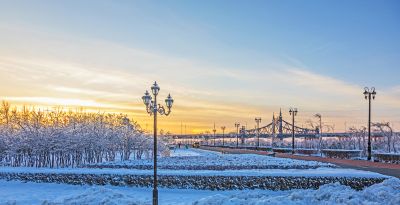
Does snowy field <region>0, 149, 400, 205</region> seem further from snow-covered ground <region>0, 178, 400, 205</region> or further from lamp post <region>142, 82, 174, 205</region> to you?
lamp post <region>142, 82, 174, 205</region>

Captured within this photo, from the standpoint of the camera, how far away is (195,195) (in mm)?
27562

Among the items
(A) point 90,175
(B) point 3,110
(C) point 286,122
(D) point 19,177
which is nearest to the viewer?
(A) point 90,175

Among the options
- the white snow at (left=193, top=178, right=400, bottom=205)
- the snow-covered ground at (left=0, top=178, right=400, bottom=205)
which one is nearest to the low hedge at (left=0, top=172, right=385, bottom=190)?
the snow-covered ground at (left=0, top=178, right=400, bottom=205)

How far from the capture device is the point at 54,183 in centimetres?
3278

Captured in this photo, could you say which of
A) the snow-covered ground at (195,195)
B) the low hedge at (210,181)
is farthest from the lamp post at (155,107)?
the low hedge at (210,181)

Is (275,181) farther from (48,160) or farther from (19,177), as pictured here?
(48,160)

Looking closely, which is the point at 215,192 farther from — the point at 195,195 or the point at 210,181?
the point at 195,195

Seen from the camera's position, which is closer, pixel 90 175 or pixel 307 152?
pixel 90 175

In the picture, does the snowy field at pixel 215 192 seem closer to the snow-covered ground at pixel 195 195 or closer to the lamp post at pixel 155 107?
the snow-covered ground at pixel 195 195

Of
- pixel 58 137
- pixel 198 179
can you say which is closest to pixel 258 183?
Answer: pixel 198 179

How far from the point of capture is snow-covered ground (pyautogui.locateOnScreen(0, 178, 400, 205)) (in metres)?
20.5

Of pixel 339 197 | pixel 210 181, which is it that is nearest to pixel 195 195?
pixel 210 181

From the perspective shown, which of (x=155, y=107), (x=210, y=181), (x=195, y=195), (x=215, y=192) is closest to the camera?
(x=155, y=107)

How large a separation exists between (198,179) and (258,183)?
12.2 feet
